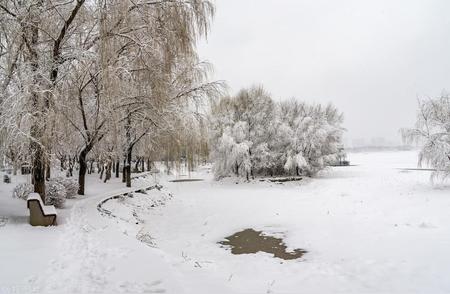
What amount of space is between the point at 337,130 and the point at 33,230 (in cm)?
3459

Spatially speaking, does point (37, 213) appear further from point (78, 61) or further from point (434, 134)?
point (434, 134)

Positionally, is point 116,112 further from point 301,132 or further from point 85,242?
point 301,132

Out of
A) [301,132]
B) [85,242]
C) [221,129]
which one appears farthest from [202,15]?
[301,132]

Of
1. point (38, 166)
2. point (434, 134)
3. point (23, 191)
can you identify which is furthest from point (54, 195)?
point (434, 134)

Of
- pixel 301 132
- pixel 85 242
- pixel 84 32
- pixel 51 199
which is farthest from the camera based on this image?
pixel 301 132

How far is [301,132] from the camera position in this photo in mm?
34125

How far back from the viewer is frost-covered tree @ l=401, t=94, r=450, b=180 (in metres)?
20.0

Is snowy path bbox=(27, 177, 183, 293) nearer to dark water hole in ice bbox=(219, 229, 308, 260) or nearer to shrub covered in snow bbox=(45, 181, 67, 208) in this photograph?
shrub covered in snow bbox=(45, 181, 67, 208)

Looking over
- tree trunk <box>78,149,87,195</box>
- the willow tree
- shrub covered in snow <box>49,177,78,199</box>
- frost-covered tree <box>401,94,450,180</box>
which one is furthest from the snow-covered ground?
frost-covered tree <box>401,94,450,180</box>

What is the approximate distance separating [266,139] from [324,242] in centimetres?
2330

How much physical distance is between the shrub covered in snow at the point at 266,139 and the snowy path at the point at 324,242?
11383 millimetres

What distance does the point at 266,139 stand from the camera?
33.2 metres

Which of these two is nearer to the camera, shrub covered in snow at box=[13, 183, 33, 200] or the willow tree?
the willow tree

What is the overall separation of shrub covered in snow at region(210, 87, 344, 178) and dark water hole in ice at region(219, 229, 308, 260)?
18258 mm
